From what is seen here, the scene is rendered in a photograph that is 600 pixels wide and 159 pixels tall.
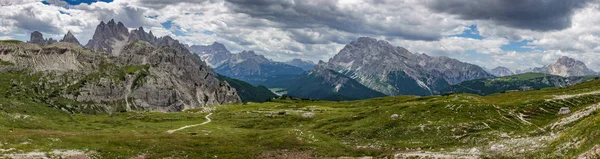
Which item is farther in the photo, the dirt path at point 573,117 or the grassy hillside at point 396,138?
the dirt path at point 573,117

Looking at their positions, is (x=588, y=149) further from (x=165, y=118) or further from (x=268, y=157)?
(x=165, y=118)

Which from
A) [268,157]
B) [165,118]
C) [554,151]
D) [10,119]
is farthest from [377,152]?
[165,118]

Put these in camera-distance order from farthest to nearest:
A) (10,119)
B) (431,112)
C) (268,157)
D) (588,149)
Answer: (10,119) → (431,112) → (268,157) → (588,149)

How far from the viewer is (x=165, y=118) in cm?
15738

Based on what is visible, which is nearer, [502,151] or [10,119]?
[502,151]

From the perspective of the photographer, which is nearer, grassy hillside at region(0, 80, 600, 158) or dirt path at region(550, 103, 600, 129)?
grassy hillside at region(0, 80, 600, 158)

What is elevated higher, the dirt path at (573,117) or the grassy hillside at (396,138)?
the dirt path at (573,117)

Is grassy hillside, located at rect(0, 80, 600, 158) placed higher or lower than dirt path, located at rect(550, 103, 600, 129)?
lower

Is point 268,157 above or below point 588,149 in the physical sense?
below

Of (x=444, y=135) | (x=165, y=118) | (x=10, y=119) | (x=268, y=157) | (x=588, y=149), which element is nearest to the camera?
(x=588, y=149)

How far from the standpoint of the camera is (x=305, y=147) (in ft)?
220

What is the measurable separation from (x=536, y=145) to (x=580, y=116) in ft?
68.9

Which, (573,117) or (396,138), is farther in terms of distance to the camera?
(396,138)

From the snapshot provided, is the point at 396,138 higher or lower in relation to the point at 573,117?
lower
